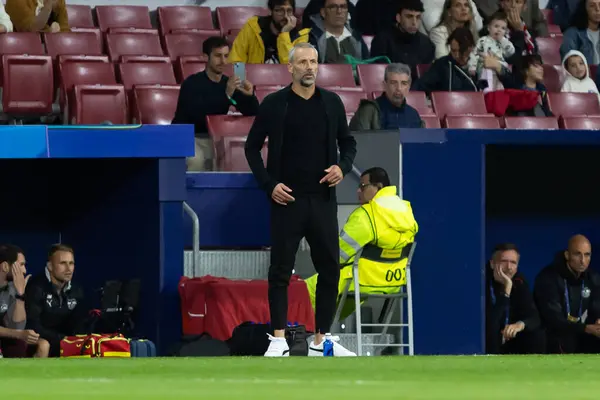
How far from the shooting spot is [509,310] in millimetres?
11391

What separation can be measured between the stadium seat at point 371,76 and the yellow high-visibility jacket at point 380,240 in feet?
12.8

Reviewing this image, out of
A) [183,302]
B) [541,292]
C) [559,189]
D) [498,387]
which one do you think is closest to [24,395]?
[498,387]

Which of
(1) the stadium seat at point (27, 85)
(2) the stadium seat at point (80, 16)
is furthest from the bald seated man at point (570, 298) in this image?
(2) the stadium seat at point (80, 16)

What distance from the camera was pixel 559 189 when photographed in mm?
13102

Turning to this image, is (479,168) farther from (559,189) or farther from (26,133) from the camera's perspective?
(26,133)

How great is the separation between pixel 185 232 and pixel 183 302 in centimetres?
99

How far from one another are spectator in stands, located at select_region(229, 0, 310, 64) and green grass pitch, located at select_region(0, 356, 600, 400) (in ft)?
21.8

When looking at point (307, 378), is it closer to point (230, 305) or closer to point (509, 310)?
point (230, 305)

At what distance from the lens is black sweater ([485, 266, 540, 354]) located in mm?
11328

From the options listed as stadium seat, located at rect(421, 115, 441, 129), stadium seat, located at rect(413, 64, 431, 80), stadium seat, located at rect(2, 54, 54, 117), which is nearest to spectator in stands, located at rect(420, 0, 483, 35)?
stadium seat, located at rect(413, 64, 431, 80)

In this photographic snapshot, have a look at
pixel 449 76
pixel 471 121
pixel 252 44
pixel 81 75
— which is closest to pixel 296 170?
pixel 81 75

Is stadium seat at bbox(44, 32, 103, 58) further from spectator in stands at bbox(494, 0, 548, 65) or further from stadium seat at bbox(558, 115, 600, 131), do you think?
stadium seat at bbox(558, 115, 600, 131)

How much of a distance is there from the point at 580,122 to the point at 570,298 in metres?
2.74

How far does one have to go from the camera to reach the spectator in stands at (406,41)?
1440 centimetres
